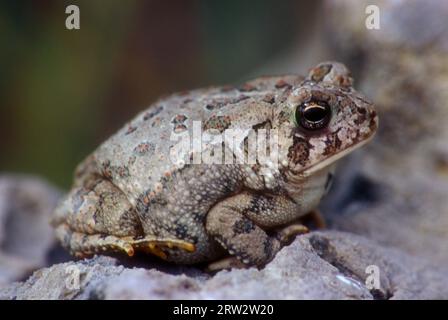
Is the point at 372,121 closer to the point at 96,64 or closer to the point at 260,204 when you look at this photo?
Answer: the point at 260,204

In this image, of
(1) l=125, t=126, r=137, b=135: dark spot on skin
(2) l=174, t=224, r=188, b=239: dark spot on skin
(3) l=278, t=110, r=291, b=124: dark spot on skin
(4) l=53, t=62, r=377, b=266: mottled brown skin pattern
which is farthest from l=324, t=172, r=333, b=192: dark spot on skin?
(1) l=125, t=126, r=137, b=135: dark spot on skin

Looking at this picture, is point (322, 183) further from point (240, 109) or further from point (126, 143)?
point (126, 143)

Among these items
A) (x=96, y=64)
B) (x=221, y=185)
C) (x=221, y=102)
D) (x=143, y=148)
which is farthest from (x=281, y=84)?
(x=96, y=64)

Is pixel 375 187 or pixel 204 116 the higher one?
pixel 204 116

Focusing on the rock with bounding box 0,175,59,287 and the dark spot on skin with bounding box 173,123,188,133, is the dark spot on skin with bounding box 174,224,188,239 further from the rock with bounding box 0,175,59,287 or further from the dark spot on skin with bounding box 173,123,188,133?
the rock with bounding box 0,175,59,287

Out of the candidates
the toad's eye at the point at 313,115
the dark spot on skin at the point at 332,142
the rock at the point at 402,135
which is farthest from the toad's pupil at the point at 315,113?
the rock at the point at 402,135
